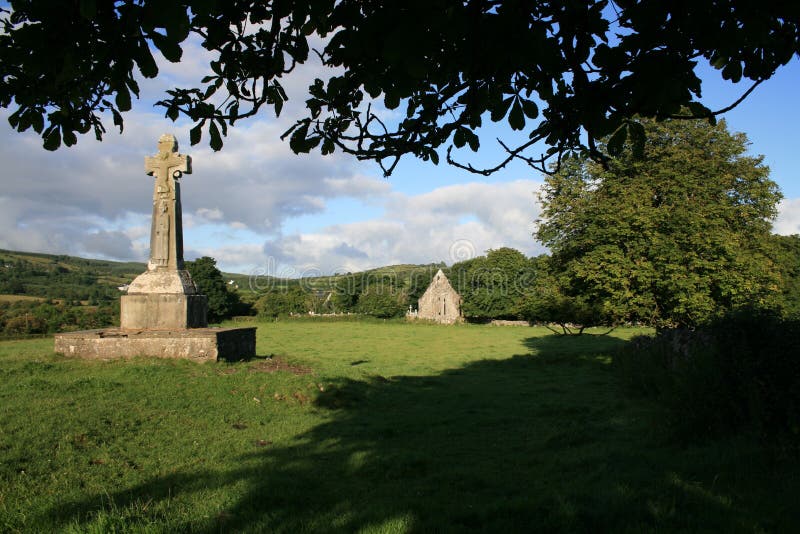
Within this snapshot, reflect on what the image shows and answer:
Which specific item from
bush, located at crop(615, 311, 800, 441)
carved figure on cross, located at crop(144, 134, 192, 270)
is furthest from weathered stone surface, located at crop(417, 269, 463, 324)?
bush, located at crop(615, 311, 800, 441)

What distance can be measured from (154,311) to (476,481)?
10529mm

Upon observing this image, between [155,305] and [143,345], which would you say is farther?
[155,305]

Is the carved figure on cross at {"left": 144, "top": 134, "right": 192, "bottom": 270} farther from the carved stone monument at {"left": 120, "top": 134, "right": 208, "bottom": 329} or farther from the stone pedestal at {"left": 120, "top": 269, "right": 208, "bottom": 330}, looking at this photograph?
the stone pedestal at {"left": 120, "top": 269, "right": 208, "bottom": 330}

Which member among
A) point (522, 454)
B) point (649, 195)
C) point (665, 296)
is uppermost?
point (649, 195)

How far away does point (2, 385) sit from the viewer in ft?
31.5

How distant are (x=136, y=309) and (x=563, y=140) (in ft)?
40.8

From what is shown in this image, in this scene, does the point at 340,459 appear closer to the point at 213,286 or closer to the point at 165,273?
the point at 165,273

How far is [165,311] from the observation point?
13539 mm

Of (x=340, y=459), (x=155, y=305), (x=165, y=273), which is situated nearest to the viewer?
(x=340, y=459)

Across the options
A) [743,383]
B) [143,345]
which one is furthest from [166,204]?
[743,383]

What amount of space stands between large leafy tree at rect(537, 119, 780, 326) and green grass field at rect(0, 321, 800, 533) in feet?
20.4

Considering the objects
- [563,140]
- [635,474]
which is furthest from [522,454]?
[563,140]

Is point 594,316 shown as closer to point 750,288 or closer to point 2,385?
point 750,288

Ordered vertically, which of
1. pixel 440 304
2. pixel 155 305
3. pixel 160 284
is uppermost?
pixel 160 284
